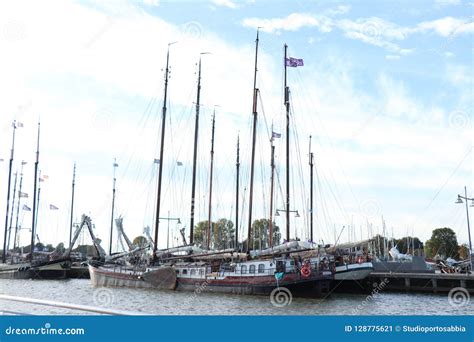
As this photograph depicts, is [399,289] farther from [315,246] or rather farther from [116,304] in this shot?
[116,304]

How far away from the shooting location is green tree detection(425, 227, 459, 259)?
135 m

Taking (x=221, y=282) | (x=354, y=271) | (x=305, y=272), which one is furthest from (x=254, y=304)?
(x=354, y=271)

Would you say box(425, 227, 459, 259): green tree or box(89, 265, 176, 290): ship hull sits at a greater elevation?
box(425, 227, 459, 259): green tree

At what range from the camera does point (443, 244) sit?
445ft

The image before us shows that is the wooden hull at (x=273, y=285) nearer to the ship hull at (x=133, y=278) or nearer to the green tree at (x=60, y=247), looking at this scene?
the ship hull at (x=133, y=278)

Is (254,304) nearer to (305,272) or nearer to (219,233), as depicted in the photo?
(305,272)

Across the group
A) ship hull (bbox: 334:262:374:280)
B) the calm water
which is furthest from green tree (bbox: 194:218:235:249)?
the calm water

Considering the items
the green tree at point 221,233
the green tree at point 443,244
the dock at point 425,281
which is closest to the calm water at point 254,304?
the dock at point 425,281

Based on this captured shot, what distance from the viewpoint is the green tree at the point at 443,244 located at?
134875mm

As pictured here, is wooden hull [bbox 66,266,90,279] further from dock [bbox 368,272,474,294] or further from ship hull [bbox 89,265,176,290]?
dock [bbox 368,272,474,294]

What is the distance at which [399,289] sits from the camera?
53750mm

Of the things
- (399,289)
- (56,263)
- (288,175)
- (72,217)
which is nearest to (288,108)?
(288,175)
